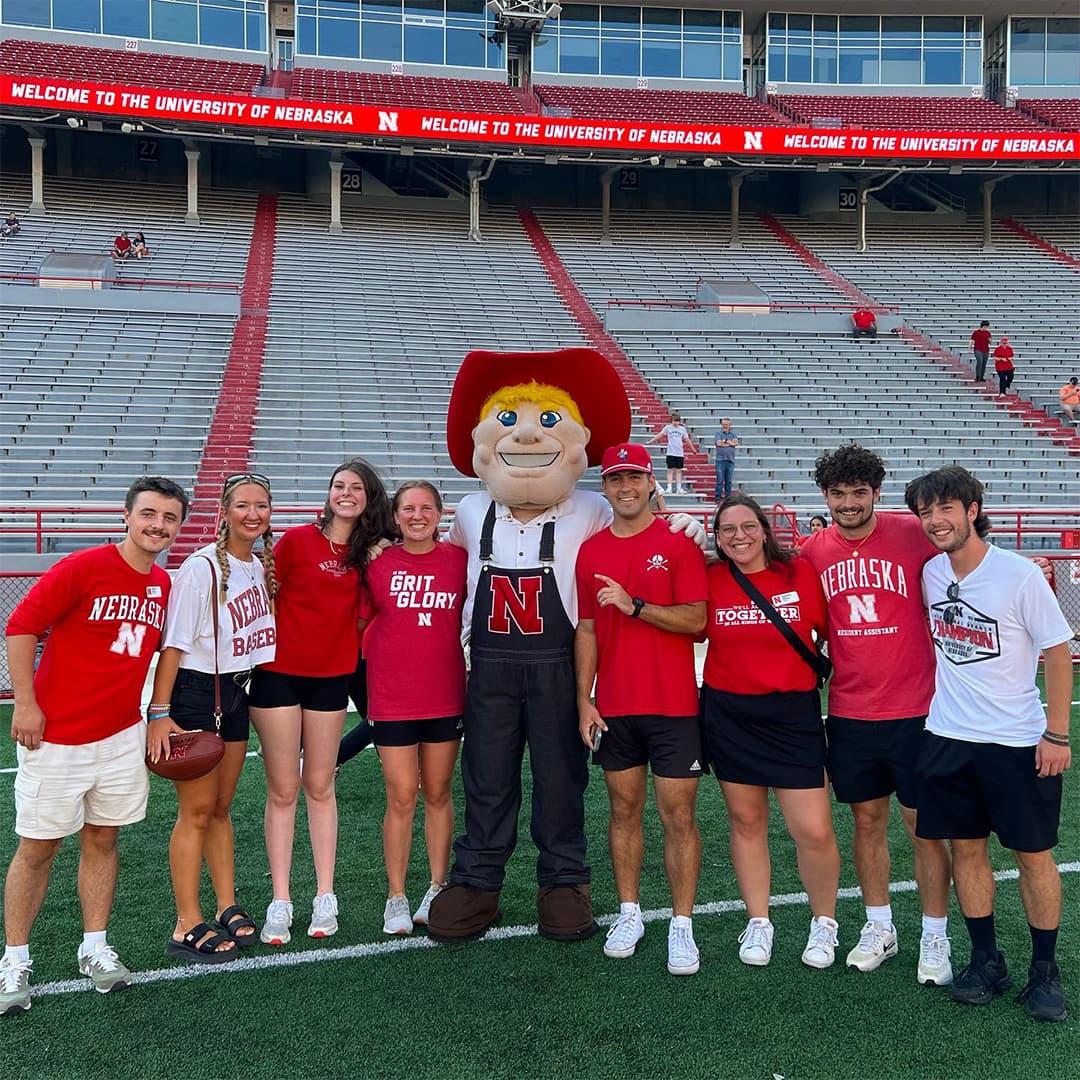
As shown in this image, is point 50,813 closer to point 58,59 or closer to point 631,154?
point 631,154

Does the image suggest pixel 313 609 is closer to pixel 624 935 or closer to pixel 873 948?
pixel 624 935

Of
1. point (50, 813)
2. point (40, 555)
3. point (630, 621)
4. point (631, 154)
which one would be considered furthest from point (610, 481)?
point (631, 154)

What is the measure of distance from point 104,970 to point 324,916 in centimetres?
79

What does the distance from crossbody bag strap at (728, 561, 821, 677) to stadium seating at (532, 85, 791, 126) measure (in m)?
23.5

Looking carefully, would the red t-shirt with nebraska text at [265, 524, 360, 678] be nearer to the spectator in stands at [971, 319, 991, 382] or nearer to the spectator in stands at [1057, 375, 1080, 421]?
the spectator in stands at [1057, 375, 1080, 421]

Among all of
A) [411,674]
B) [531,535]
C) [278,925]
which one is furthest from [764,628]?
[278,925]

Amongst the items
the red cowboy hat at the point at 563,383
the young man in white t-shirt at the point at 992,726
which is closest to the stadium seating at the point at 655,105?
the red cowboy hat at the point at 563,383

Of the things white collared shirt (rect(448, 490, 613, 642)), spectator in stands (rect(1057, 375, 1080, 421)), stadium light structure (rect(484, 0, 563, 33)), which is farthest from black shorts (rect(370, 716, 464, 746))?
stadium light structure (rect(484, 0, 563, 33))

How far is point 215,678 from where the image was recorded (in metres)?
3.46

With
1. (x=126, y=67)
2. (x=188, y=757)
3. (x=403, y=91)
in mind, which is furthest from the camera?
(x=403, y=91)

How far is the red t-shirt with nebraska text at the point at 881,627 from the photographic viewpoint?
3.32 m

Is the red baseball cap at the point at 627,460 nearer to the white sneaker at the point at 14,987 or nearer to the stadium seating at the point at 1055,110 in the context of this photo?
the white sneaker at the point at 14,987

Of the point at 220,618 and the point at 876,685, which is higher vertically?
the point at 220,618

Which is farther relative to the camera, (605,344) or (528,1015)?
(605,344)
